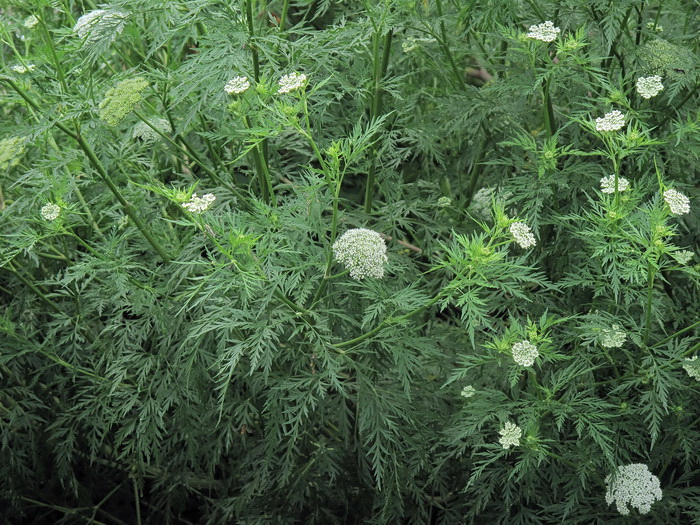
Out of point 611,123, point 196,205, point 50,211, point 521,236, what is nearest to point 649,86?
point 611,123

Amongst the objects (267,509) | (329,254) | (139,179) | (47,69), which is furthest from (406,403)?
(47,69)

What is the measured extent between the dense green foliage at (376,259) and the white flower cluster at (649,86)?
0.07 ft

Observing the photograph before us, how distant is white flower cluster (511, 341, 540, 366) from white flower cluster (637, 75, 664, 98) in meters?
0.84

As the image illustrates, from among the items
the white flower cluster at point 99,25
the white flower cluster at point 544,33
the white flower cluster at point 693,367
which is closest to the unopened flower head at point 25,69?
the white flower cluster at point 99,25

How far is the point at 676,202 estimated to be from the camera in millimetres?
2248

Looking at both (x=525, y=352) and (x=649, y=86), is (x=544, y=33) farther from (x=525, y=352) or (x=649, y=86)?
(x=525, y=352)

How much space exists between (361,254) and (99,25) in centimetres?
107

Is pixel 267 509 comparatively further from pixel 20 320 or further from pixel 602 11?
pixel 602 11

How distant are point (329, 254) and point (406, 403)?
62 centimetres

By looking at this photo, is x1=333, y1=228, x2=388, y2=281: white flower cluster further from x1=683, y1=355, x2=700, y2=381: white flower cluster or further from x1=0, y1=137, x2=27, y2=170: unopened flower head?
x1=0, y1=137, x2=27, y2=170: unopened flower head

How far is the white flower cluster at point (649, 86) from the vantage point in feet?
8.09

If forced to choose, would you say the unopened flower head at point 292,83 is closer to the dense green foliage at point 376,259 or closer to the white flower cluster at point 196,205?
the dense green foliage at point 376,259

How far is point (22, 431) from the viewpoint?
3498mm

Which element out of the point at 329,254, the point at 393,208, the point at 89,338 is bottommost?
the point at 89,338
